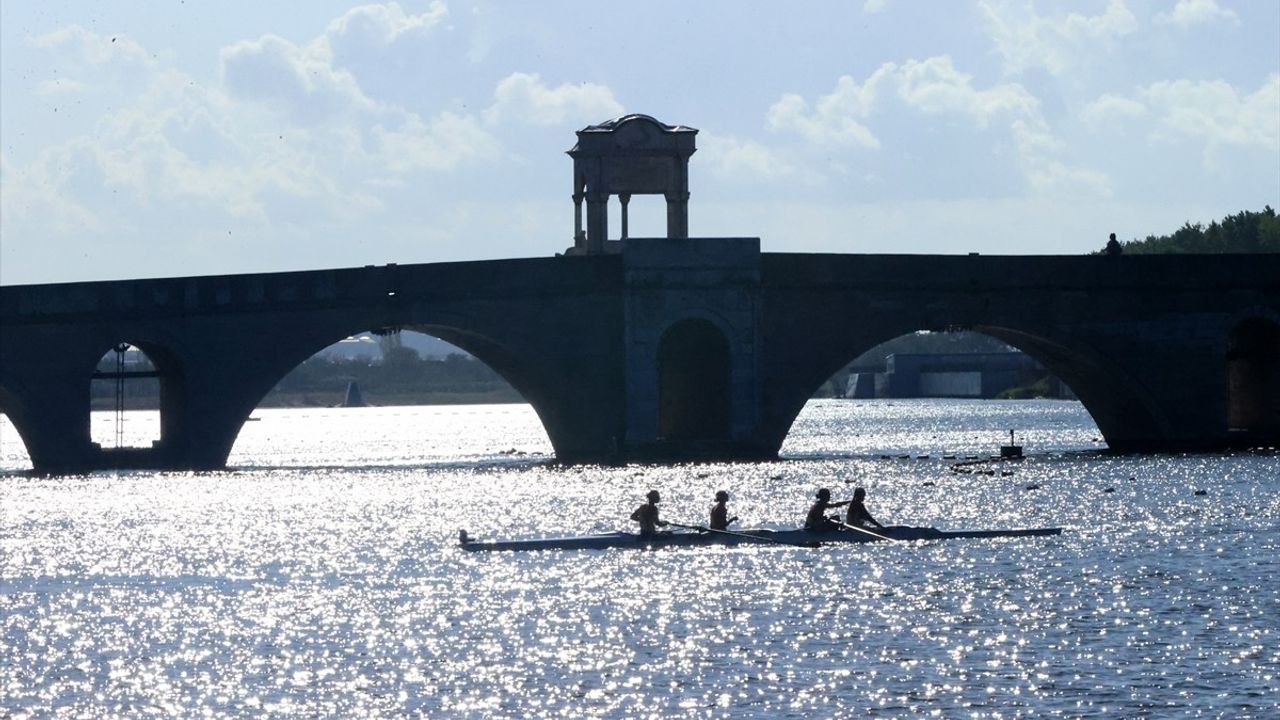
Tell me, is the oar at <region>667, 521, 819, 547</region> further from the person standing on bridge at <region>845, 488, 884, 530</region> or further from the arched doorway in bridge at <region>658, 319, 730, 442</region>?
the arched doorway in bridge at <region>658, 319, 730, 442</region>

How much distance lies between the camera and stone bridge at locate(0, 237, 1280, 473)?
69.8 m

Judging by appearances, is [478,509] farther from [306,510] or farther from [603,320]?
[603,320]

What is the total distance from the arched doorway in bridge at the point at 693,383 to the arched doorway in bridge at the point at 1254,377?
19.0 meters

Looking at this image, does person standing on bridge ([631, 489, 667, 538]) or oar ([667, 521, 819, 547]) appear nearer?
person standing on bridge ([631, 489, 667, 538])

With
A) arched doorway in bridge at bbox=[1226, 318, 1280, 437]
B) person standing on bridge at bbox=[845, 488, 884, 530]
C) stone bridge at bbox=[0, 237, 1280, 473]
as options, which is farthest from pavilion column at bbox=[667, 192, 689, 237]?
person standing on bridge at bbox=[845, 488, 884, 530]

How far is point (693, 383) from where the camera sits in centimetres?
7481

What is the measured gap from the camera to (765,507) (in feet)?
190

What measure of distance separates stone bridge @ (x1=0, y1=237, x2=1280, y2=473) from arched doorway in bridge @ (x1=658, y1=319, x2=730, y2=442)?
3.5 inches

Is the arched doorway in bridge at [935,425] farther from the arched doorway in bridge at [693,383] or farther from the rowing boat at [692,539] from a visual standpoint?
the rowing boat at [692,539]

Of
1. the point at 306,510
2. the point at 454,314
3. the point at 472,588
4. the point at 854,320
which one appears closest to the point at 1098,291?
the point at 854,320

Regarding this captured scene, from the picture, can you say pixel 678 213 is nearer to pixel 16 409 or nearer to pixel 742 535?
pixel 16 409

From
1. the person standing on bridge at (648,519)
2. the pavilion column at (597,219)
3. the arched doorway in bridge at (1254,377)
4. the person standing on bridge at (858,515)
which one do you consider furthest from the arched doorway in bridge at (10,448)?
the arched doorway in bridge at (1254,377)

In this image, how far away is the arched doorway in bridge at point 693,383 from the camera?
73375mm

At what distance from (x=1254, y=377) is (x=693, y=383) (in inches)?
876
